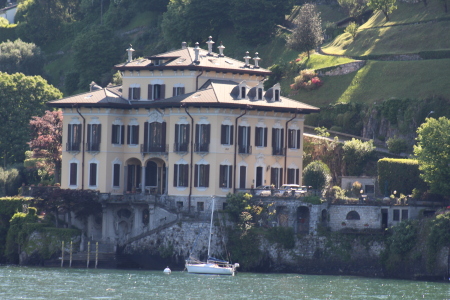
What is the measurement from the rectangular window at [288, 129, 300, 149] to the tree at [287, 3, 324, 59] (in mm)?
35021

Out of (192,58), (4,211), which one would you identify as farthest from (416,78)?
(4,211)

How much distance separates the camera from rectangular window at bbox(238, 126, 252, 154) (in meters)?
98.9

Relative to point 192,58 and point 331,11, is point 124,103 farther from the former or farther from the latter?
point 331,11

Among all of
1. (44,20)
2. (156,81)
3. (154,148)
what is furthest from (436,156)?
(44,20)

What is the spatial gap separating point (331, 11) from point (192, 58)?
56.3 meters

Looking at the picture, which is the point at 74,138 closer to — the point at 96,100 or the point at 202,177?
the point at 96,100

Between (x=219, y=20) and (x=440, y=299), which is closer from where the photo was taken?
(x=440, y=299)

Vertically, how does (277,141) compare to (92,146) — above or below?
above

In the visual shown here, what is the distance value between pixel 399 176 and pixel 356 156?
1185 cm

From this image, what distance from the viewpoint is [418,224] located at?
89188 millimetres

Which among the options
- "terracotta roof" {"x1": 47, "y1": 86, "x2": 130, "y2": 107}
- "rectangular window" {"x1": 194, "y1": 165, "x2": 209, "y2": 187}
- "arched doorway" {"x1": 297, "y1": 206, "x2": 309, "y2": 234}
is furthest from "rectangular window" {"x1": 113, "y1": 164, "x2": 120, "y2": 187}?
"arched doorway" {"x1": 297, "y1": 206, "x2": 309, "y2": 234}

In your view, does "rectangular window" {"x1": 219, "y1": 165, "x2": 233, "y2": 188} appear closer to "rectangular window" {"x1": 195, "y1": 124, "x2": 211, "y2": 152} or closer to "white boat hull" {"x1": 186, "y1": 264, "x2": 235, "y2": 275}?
"rectangular window" {"x1": 195, "y1": 124, "x2": 211, "y2": 152}

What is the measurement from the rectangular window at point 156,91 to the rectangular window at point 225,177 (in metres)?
10.8

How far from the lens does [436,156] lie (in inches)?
3649
